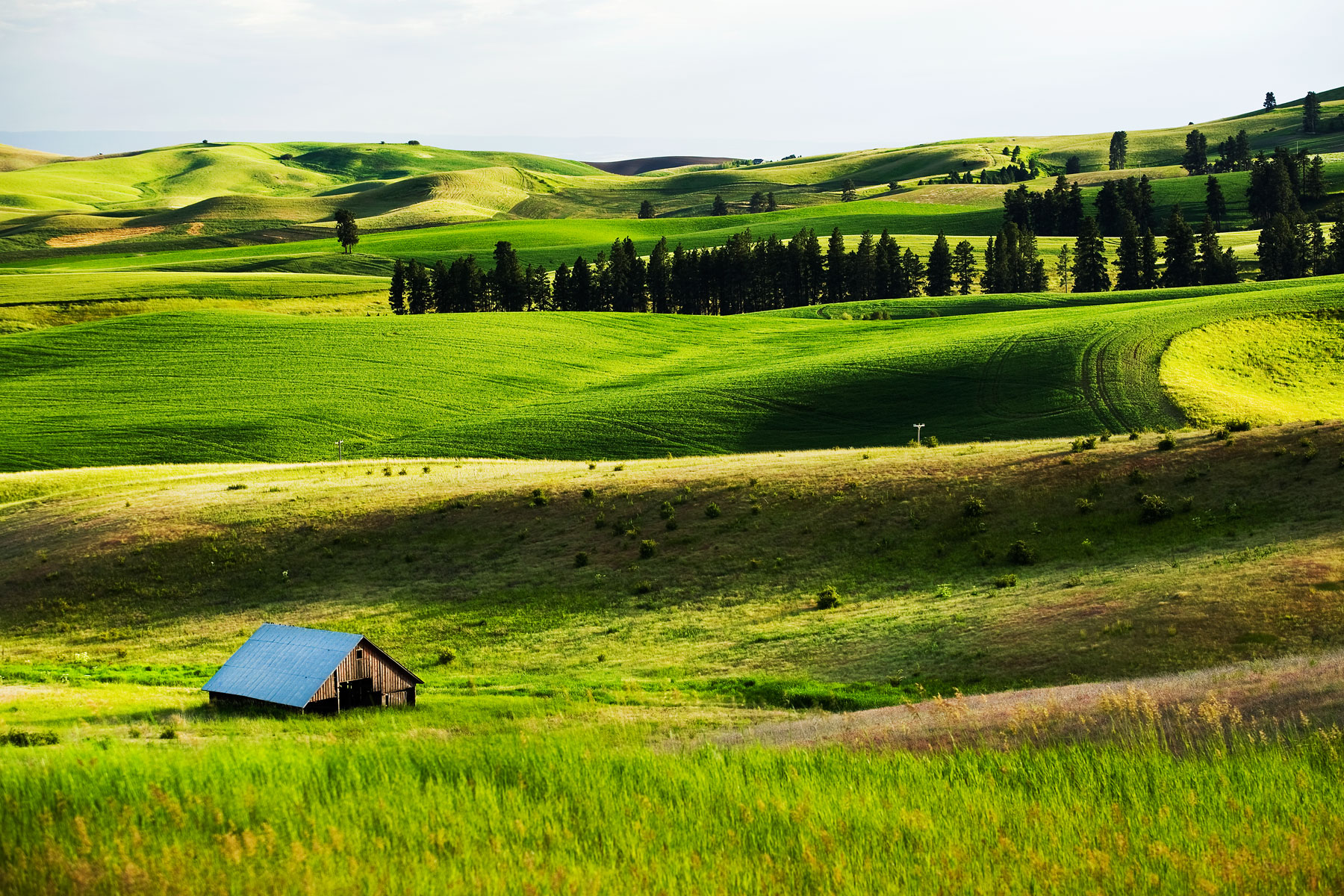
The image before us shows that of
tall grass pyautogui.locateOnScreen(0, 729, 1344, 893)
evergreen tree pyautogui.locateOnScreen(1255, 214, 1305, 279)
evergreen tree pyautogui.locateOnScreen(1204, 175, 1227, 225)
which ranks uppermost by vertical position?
evergreen tree pyautogui.locateOnScreen(1204, 175, 1227, 225)

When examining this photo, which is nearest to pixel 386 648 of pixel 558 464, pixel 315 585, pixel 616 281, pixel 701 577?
pixel 315 585

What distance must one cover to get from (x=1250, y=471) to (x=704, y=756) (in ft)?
127

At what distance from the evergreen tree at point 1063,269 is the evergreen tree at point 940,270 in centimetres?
1529

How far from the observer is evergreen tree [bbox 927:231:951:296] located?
480 feet

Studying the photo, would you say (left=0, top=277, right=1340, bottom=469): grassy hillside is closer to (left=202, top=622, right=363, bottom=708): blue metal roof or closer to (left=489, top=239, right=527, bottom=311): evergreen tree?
(left=489, top=239, right=527, bottom=311): evergreen tree

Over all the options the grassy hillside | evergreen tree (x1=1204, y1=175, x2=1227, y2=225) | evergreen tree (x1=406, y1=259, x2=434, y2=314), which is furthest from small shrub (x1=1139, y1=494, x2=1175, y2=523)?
evergreen tree (x1=1204, y1=175, x2=1227, y2=225)

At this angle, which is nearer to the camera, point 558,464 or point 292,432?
point 558,464

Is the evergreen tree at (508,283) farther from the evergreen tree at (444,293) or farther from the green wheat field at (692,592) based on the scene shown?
the green wheat field at (692,592)

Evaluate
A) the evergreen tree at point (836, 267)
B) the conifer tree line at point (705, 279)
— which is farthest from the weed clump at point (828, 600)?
the evergreen tree at point (836, 267)

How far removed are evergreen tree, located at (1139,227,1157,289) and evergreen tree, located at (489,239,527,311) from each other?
8280 cm

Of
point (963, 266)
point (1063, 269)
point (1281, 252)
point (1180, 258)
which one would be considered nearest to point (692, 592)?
point (1180, 258)

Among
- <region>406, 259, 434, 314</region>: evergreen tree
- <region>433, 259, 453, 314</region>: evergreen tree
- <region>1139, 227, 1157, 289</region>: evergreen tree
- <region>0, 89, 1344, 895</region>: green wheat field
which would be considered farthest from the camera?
<region>433, 259, 453, 314</region>: evergreen tree

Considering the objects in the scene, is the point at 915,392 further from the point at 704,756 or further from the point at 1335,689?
the point at 704,756

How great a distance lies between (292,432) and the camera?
8500 cm
